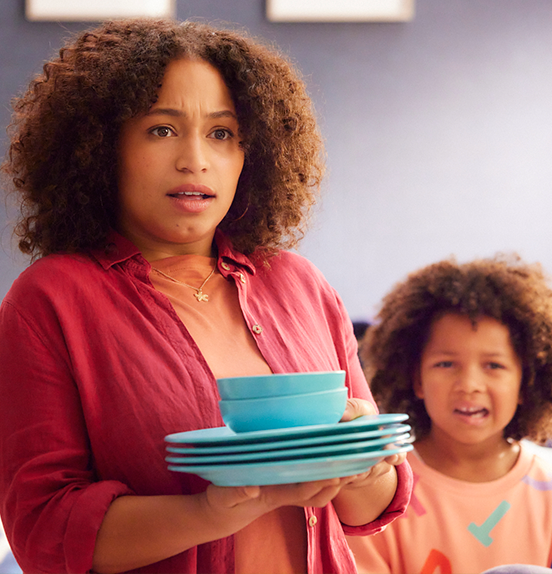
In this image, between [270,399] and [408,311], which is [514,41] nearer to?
[408,311]

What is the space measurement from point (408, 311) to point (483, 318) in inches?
7.1

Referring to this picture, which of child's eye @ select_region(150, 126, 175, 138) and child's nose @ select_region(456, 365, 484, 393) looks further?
child's nose @ select_region(456, 365, 484, 393)

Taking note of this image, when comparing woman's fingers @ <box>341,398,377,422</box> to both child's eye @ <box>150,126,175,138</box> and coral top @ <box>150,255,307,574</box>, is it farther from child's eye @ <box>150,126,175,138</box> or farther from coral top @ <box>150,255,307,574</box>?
child's eye @ <box>150,126,175,138</box>

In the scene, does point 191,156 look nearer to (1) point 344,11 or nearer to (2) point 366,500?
(2) point 366,500

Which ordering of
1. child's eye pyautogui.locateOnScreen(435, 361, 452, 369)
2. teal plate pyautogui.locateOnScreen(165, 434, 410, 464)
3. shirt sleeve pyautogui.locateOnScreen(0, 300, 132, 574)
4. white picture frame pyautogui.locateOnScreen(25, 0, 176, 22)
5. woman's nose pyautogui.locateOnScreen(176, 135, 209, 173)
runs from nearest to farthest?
teal plate pyautogui.locateOnScreen(165, 434, 410, 464)
shirt sleeve pyautogui.locateOnScreen(0, 300, 132, 574)
woman's nose pyautogui.locateOnScreen(176, 135, 209, 173)
child's eye pyautogui.locateOnScreen(435, 361, 452, 369)
white picture frame pyautogui.locateOnScreen(25, 0, 176, 22)

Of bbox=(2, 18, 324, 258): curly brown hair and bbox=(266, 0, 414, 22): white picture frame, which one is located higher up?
bbox=(266, 0, 414, 22): white picture frame

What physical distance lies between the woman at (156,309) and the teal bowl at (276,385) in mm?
94

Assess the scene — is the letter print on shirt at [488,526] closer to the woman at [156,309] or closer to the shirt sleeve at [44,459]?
the woman at [156,309]

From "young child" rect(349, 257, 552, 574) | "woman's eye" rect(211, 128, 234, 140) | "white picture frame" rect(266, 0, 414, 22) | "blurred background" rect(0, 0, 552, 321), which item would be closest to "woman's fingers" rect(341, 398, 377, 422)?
"woman's eye" rect(211, 128, 234, 140)

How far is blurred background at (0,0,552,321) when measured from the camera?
8.66 ft

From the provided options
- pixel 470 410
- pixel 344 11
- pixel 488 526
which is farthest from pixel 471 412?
pixel 344 11

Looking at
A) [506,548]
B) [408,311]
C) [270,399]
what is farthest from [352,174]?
[270,399]

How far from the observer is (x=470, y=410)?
145 centimetres

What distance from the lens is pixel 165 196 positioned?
87 centimetres
